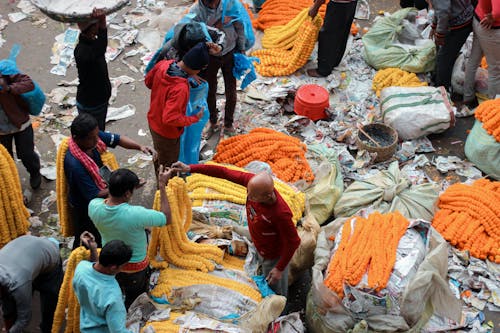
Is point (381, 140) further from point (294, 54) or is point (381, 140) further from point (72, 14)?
point (72, 14)

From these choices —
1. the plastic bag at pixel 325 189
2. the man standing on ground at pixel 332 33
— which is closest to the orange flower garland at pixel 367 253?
the plastic bag at pixel 325 189

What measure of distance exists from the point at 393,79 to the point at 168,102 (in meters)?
3.28

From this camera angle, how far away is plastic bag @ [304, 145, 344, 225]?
4.87 m

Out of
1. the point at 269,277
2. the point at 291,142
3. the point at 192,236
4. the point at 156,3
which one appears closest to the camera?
the point at 269,277

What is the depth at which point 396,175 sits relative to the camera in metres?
5.01

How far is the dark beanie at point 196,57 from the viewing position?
4.39 metres

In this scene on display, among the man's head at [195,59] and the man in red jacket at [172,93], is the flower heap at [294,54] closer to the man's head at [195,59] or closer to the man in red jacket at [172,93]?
the man in red jacket at [172,93]

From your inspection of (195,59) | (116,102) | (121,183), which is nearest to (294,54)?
(116,102)

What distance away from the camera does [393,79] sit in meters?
6.55

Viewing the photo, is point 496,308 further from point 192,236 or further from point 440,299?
point 192,236

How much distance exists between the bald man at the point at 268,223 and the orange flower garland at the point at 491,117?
2746 millimetres

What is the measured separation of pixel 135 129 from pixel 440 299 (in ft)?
12.4

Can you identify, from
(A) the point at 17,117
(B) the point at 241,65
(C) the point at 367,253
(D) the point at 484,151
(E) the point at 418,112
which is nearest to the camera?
(C) the point at 367,253

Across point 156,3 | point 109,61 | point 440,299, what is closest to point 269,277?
point 440,299
